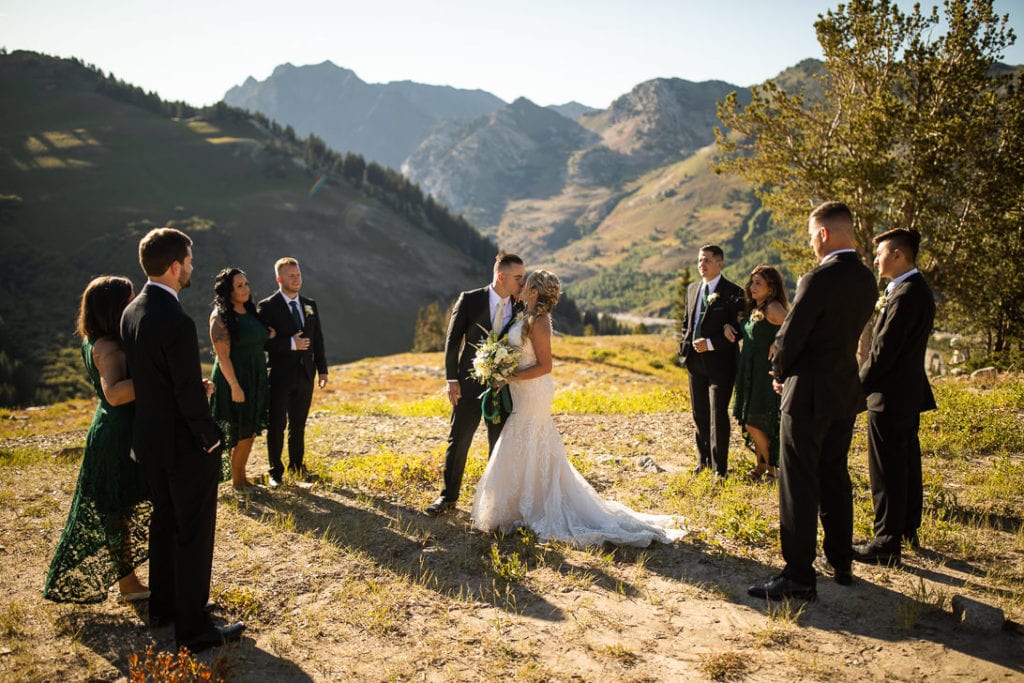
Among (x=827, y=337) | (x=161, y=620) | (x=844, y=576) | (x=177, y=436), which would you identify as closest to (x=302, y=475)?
(x=161, y=620)

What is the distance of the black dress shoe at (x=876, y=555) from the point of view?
6.48 meters

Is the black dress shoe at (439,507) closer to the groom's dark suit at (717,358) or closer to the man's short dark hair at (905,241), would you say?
the groom's dark suit at (717,358)

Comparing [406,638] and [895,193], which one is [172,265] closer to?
[406,638]

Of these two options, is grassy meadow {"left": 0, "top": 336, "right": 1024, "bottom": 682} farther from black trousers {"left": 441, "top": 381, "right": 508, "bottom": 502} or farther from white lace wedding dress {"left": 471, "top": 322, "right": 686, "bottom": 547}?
black trousers {"left": 441, "top": 381, "right": 508, "bottom": 502}

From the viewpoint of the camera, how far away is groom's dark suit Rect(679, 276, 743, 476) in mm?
9164

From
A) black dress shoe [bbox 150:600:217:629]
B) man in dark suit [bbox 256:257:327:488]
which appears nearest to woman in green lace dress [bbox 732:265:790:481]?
man in dark suit [bbox 256:257:327:488]

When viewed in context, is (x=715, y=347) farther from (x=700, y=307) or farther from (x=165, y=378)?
(x=165, y=378)

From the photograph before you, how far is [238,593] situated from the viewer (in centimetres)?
608

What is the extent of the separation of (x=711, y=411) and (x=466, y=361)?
12.8 feet

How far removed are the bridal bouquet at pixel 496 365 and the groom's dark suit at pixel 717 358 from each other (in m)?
3.30

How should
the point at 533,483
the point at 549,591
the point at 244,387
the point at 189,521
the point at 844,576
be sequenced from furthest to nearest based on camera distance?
the point at 244,387 < the point at 533,483 < the point at 549,591 < the point at 844,576 < the point at 189,521

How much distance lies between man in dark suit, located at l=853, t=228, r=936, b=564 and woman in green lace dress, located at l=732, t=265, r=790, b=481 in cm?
223

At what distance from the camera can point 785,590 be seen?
5.82 m

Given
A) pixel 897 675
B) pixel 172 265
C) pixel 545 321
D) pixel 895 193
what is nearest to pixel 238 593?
pixel 172 265
